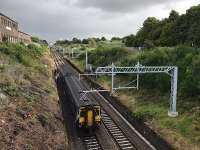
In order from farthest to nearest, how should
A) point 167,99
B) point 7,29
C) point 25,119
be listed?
point 7,29, point 167,99, point 25,119

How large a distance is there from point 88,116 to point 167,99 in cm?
1406

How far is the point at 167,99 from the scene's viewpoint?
40344 mm

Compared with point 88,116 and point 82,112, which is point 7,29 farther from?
point 88,116

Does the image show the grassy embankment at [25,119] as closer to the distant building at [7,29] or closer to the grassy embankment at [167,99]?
the grassy embankment at [167,99]

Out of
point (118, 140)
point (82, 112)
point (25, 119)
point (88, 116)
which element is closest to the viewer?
point (25, 119)

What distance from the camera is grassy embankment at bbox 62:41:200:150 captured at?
1181 inches

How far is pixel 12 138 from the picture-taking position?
20.6m

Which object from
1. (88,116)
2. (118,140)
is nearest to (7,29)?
(88,116)

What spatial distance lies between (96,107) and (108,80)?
32.2 m

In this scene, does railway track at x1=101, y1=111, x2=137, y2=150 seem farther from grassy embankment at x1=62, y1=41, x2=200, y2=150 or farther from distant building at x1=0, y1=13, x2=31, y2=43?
distant building at x1=0, y1=13, x2=31, y2=43

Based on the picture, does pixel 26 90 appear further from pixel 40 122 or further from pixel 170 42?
pixel 170 42

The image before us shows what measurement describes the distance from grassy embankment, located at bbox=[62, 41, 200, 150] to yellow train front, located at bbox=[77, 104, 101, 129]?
262 inches

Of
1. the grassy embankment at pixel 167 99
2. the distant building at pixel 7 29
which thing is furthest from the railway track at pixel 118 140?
the distant building at pixel 7 29

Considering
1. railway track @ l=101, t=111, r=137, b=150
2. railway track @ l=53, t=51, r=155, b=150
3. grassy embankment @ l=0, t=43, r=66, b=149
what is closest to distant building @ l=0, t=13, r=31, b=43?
grassy embankment @ l=0, t=43, r=66, b=149
